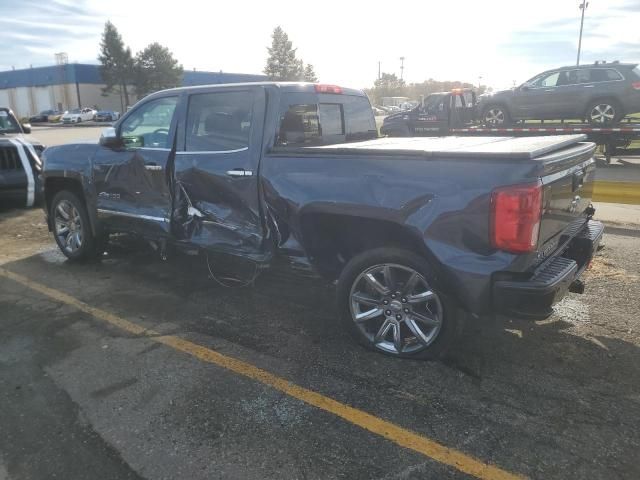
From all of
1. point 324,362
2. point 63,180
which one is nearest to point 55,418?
point 324,362

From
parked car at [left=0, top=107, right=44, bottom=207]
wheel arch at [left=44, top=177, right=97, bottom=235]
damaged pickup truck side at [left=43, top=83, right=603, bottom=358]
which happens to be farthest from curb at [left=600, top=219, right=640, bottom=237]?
parked car at [left=0, top=107, right=44, bottom=207]

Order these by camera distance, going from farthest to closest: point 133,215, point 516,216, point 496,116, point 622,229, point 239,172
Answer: point 496,116
point 622,229
point 133,215
point 239,172
point 516,216

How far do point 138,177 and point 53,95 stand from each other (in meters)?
80.5

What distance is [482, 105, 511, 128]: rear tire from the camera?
13.9 meters

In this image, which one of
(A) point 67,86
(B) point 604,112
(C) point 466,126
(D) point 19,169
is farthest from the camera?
(A) point 67,86

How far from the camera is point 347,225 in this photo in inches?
147

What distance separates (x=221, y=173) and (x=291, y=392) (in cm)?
191

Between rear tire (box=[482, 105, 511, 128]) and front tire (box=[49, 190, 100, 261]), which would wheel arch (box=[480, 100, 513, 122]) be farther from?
front tire (box=[49, 190, 100, 261])

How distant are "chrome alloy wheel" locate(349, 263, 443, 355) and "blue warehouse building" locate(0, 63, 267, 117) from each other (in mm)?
65510

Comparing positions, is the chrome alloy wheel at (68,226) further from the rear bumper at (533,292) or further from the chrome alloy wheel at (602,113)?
the chrome alloy wheel at (602,113)

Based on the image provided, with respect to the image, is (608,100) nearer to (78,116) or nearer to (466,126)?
(466,126)

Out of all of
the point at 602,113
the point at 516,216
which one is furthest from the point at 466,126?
the point at 516,216

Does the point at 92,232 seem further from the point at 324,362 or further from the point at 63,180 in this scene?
the point at 324,362

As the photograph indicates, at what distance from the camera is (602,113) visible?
1232 centimetres
